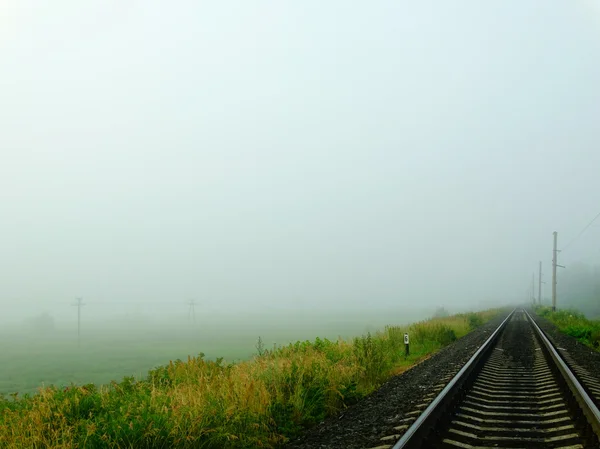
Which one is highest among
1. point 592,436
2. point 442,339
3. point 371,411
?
point 592,436

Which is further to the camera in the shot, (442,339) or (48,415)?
(442,339)

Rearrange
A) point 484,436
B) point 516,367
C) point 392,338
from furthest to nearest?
point 392,338 < point 516,367 < point 484,436

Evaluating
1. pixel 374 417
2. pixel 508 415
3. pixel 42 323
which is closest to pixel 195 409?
pixel 374 417

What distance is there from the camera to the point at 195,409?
5.22 metres

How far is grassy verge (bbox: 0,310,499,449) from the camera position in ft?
15.6

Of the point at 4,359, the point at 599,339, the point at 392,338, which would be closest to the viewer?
the point at 392,338

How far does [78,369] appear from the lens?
35062 mm

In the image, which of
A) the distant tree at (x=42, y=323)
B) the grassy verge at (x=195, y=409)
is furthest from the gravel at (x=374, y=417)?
the distant tree at (x=42, y=323)

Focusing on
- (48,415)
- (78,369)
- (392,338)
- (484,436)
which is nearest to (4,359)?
(78,369)

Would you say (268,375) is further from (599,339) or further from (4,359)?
(4,359)

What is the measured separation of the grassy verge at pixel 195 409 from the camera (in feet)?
15.6

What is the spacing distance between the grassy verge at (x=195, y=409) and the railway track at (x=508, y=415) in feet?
5.57

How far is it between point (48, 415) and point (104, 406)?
0.69 meters

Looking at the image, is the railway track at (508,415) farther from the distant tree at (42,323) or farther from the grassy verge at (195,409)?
the distant tree at (42,323)
